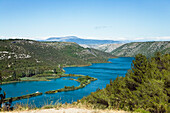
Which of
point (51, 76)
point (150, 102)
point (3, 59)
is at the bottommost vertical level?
point (51, 76)

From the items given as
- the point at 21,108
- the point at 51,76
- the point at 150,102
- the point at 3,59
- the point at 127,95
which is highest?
the point at 21,108

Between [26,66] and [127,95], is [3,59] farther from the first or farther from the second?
[127,95]

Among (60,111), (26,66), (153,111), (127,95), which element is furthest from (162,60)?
(26,66)

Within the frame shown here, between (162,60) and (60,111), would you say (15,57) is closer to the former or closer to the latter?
(162,60)

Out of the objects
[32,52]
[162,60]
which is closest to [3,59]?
[32,52]

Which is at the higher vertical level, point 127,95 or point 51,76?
point 127,95

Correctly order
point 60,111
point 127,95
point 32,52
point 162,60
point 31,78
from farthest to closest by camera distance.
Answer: point 32,52 < point 31,78 < point 162,60 < point 127,95 < point 60,111

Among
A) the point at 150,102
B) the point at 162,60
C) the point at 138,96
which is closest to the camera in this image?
the point at 150,102

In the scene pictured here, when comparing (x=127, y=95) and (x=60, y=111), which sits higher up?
(x=60, y=111)

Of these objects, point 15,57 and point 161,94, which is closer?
point 161,94
